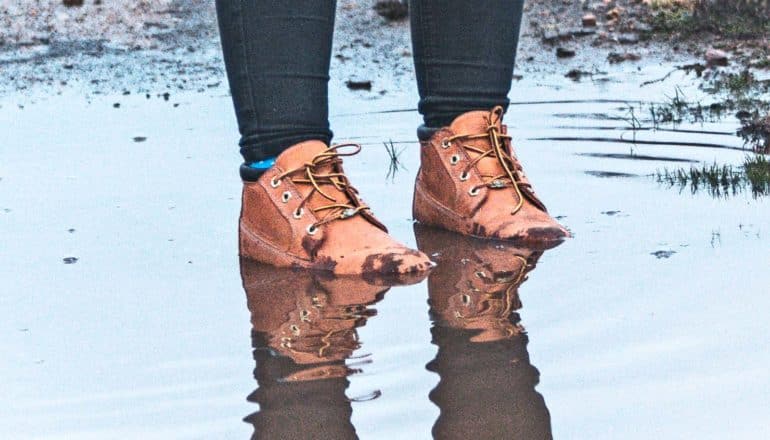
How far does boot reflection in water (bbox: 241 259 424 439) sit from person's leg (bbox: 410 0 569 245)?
0.54 metres

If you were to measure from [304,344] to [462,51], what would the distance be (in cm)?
120

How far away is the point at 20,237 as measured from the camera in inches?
137

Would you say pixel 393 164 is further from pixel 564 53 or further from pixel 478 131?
pixel 564 53

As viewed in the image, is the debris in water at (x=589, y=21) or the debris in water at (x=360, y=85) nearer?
the debris in water at (x=360, y=85)

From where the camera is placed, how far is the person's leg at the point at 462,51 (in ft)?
11.3

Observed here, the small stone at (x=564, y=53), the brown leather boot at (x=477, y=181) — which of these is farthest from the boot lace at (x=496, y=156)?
the small stone at (x=564, y=53)

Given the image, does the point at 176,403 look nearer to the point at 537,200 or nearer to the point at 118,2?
the point at 537,200

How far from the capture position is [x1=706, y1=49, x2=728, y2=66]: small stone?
21.7 feet

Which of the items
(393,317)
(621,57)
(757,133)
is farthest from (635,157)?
(621,57)

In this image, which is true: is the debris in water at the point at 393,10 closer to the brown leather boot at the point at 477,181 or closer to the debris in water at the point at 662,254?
the brown leather boot at the point at 477,181

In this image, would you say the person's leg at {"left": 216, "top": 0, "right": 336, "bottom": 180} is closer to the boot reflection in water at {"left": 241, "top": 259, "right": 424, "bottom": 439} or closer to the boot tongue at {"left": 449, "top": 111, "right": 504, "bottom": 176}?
the boot reflection in water at {"left": 241, "top": 259, "right": 424, "bottom": 439}

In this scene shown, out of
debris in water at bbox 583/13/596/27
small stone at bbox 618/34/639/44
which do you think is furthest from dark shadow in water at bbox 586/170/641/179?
debris in water at bbox 583/13/596/27

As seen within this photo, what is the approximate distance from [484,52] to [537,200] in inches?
15.5

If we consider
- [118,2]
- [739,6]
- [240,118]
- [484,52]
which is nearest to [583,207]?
[484,52]
